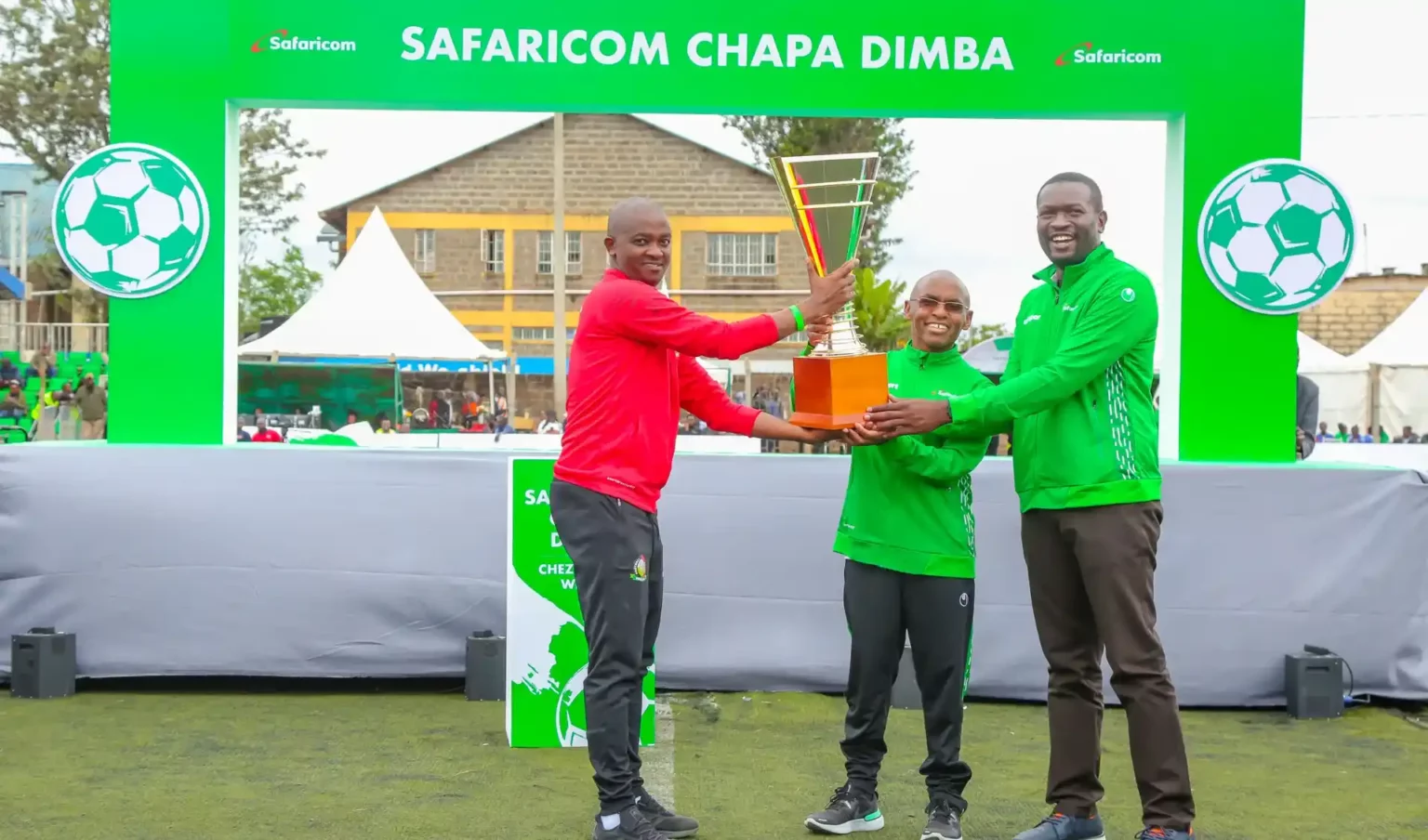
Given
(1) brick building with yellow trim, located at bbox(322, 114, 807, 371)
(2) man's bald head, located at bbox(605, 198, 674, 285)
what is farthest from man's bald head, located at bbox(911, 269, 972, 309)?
(1) brick building with yellow trim, located at bbox(322, 114, 807, 371)

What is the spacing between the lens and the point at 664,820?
12.4ft

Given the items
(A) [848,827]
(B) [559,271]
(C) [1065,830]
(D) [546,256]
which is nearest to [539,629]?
(A) [848,827]

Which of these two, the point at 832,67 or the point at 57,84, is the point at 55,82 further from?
the point at 832,67

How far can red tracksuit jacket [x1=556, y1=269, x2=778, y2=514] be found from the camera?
3.54 metres

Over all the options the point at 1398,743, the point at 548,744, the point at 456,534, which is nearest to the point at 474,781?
the point at 548,744

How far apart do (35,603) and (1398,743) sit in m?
5.55

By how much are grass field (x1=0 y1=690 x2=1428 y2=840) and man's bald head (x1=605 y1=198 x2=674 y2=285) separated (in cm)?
→ 160

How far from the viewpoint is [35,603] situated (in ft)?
18.6

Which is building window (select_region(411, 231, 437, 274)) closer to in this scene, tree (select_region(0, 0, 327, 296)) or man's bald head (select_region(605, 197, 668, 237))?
tree (select_region(0, 0, 327, 296))

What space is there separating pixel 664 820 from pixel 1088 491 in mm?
1496

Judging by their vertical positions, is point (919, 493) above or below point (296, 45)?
below

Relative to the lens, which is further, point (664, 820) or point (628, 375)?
point (664, 820)

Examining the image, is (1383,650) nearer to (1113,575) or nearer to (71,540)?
(1113,575)

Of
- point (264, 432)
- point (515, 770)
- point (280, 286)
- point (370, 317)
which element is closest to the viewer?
point (515, 770)
